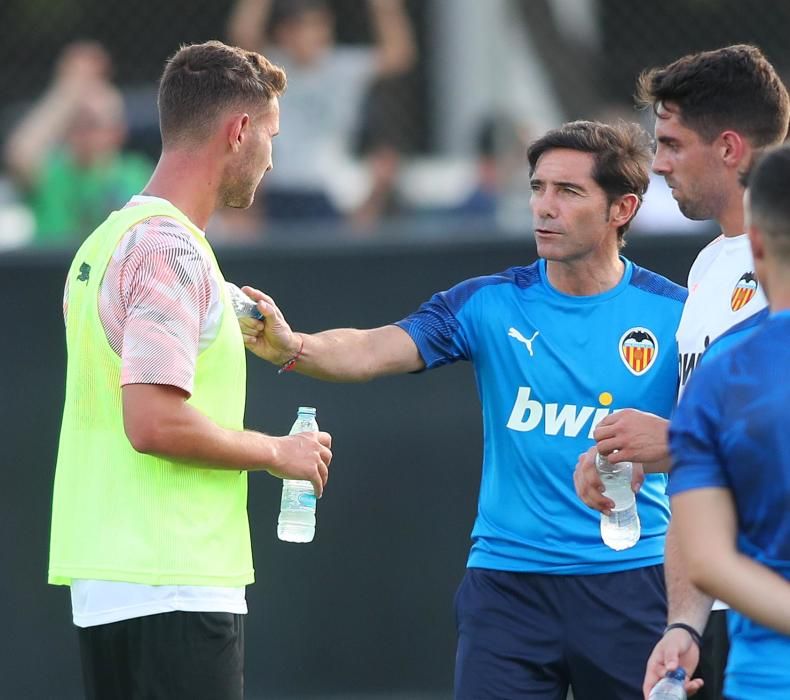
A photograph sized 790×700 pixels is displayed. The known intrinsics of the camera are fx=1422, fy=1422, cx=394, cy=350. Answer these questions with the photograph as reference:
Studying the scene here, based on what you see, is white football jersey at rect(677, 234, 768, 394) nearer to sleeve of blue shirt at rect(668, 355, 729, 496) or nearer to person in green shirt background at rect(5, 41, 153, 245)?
sleeve of blue shirt at rect(668, 355, 729, 496)

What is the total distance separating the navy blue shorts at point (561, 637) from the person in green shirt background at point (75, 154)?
3606 millimetres

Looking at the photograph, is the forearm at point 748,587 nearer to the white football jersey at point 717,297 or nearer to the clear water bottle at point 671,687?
the clear water bottle at point 671,687

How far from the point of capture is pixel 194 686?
3.64m

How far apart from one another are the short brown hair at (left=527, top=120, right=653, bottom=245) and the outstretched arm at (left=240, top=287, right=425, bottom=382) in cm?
78

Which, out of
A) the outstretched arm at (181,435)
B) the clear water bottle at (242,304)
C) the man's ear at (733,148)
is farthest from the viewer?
the clear water bottle at (242,304)

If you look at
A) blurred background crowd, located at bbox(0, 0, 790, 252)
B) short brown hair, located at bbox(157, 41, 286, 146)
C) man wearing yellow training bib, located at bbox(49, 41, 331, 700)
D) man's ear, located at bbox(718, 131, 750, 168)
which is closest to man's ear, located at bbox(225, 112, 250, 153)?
short brown hair, located at bbox(157, 41, 286, 146)

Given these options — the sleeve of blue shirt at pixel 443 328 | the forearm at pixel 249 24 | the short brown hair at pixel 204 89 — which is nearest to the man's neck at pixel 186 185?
the short brown hair at pixel 204 89

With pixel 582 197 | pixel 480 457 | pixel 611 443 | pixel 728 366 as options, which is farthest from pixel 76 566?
pixel 480 457

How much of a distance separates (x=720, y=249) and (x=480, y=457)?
98.2 inches

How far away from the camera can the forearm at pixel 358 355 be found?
456 centimetres

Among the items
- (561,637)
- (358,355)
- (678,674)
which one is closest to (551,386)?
(358,355)

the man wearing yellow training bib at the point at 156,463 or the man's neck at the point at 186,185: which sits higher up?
the man's neck at the point at 186,185

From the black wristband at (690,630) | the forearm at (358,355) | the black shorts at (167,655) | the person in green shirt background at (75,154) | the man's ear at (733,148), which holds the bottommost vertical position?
the black shorts at (167,655)

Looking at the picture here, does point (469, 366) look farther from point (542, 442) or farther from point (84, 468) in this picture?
point (84, 468)
